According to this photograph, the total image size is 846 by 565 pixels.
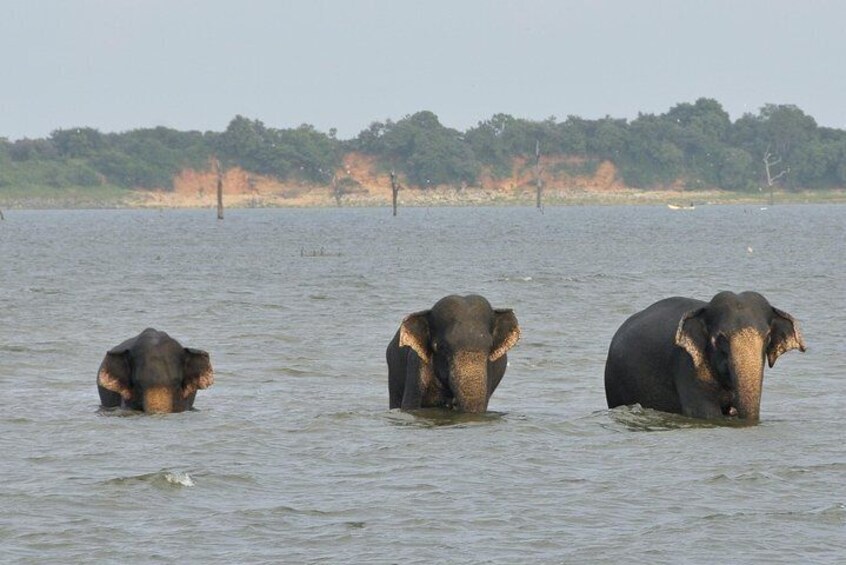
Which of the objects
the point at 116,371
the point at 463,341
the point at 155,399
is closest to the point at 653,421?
the point at 463,341

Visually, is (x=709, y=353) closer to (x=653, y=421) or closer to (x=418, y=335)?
(x=653, y=421)

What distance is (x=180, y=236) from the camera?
340ft

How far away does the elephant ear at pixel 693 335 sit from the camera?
16.5 metres

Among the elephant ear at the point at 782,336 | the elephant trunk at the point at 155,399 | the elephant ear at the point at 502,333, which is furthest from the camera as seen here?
the elephant trunk at the point at 155,399

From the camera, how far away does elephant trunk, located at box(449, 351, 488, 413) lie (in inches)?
665

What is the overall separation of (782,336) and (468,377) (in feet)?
9.75

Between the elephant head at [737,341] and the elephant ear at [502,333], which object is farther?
the elephant ear at [502,333]

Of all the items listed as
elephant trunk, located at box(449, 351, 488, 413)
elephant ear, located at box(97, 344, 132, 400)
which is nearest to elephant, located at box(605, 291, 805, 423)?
elephant trunk, located at box(449, 351, 488, 413)

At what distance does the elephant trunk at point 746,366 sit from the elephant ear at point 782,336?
403 millimetres

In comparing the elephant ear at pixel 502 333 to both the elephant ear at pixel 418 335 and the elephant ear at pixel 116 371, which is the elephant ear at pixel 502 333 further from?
the elephant ear at pixel 116 371

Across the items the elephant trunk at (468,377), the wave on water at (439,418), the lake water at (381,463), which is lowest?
the lake water at (381,463)

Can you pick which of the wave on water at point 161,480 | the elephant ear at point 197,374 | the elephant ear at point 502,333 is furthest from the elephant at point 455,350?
the wave on water at point 161,480

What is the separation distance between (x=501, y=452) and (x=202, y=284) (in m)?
35.4

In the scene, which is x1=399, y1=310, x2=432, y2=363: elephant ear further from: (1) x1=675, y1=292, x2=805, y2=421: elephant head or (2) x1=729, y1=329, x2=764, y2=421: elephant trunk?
(2) x1=729, y1=329, x2=764, y2=421: elephant trunk
